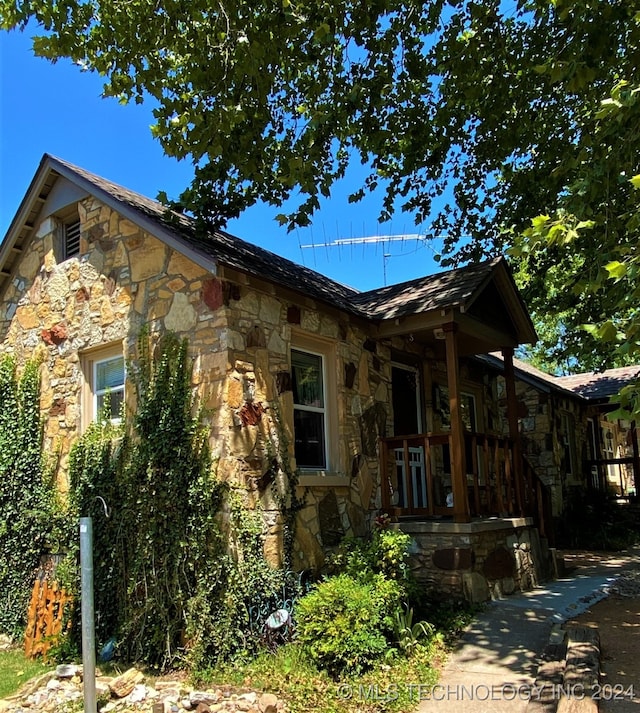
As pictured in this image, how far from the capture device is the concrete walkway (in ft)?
17.3

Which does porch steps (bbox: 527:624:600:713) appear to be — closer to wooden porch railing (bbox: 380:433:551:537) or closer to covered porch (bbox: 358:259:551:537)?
covered porch (bbox: 358:259:551:537)

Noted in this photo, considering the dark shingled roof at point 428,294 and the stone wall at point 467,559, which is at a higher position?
the dark shingled roof at point 428,294

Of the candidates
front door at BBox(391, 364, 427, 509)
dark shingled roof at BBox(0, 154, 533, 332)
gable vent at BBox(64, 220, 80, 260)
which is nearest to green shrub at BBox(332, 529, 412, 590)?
front door at BBox(391, 364, 427, 509)

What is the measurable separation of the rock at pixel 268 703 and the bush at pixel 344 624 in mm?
691

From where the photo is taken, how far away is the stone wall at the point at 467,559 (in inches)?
301

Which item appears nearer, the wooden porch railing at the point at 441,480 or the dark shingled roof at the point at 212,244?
the dark shingled roof at the point at 212,244

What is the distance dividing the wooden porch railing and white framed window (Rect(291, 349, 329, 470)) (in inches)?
42.5

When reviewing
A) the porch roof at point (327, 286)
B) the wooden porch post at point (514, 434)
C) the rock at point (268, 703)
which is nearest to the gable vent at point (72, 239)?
the porch roof at point (327, 286)

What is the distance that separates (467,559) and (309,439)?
2.34m

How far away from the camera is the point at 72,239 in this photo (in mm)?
9203

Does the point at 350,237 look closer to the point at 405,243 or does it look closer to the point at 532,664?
the point at 405,243

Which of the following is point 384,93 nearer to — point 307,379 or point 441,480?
point 307,379

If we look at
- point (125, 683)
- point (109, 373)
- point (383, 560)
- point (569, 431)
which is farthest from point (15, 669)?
point (569, 431)

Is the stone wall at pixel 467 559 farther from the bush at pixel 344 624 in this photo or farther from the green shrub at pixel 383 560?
the bush at pixel 344 624
